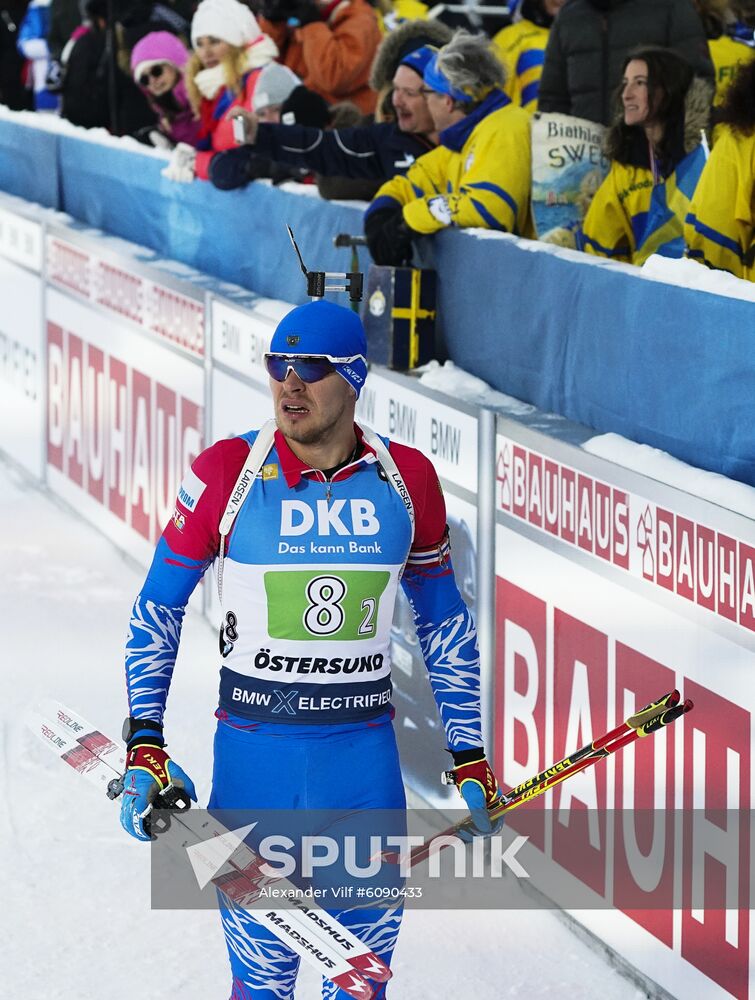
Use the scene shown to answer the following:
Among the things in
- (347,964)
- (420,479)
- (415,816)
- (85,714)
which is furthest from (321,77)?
(347,964)

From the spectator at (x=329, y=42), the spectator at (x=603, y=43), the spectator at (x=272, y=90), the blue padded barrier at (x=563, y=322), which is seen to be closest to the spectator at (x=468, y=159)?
the blue padded barrier at (x=563, y=322)

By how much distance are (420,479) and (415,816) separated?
2.77 meters

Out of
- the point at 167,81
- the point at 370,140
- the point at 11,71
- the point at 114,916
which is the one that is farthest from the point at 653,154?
the point at 11,71

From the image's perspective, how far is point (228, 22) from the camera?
902 cm

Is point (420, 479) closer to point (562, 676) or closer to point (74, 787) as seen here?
point (562, 676)

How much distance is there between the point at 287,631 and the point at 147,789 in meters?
0.46

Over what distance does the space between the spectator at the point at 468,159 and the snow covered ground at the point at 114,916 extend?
7.05 feet

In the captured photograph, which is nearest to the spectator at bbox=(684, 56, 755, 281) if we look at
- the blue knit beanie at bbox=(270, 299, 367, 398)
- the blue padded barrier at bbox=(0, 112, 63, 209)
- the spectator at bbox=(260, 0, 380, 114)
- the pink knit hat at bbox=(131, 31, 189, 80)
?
the blue knit beanie at bbox=(270, 299, 367, 398)

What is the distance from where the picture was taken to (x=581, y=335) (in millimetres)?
5859

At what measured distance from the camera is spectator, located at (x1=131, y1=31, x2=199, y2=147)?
10.4 meters

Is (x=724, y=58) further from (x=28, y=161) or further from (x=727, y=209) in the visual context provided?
(x=28, y=161)

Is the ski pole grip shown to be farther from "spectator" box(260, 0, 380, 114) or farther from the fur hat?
"spectator" box(260, 0, 380, 114)

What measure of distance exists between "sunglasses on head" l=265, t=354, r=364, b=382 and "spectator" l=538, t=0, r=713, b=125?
3.55 m

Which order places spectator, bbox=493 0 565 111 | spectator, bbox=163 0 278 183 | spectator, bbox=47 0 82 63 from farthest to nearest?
spectator, bbox=47 0 82 63
spectator, bbox=163 0 278 183
spectator, bbox=493 0 565 111
